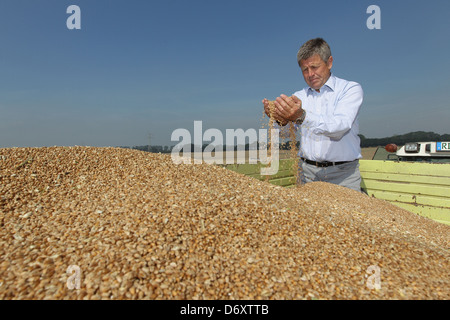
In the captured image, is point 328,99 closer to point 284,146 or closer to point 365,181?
point 284,146

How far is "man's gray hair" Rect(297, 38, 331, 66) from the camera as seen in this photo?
3441 millimetres

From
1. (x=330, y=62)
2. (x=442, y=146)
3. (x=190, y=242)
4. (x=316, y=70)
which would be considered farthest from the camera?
(x=442, y=146)

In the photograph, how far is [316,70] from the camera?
139 inches

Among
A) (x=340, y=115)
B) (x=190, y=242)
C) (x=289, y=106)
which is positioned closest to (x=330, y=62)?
(x=340, y=115)

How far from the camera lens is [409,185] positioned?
4.43 meters

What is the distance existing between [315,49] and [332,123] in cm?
111

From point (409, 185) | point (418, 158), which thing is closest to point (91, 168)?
point (409, 185)

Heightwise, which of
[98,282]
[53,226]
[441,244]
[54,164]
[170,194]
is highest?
[54,164]

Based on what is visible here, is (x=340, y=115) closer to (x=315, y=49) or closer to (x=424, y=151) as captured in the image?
(x=315, y=49)

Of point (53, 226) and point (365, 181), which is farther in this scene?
point (365, 181)

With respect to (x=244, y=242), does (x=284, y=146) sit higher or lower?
higher
